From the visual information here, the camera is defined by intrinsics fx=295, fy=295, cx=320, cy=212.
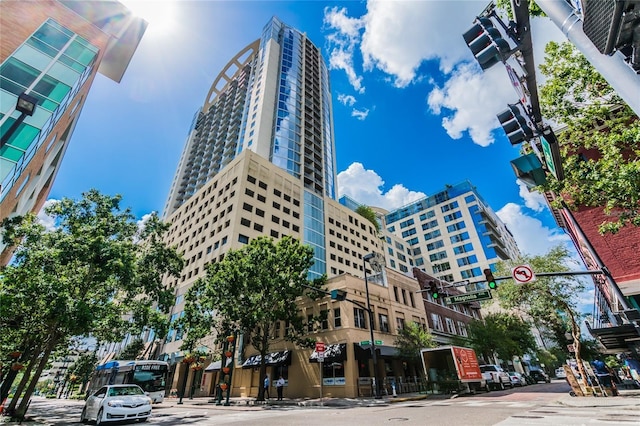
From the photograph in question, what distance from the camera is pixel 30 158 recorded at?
63.3ft

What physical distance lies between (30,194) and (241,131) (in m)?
47.5

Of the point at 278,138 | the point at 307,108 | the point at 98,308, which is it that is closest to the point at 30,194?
the point at 98,308

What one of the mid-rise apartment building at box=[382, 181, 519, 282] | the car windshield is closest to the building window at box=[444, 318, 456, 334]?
the mid-rise apartment building at box=[382, 181, 519, 282]

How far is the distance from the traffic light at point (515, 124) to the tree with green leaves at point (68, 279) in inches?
704

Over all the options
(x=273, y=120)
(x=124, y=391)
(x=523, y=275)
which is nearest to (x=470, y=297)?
(x=523, y=275)

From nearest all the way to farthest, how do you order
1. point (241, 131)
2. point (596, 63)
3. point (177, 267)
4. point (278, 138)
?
point (596, 63)
point (177, 267)
point (278, 138)
point (241, 131)

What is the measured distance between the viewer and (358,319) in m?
25.1

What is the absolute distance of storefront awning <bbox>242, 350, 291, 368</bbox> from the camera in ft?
83.4

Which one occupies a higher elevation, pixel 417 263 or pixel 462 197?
pixel 462 197

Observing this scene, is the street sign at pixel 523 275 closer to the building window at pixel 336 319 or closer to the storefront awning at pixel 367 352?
the storefront awning at pixel 367 352

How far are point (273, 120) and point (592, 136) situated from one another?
61.2 m

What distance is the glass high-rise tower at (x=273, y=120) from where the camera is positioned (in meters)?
64.0

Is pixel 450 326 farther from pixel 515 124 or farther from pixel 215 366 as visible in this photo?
pixel 515 124

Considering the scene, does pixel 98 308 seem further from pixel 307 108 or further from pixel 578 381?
pixel 307 108
